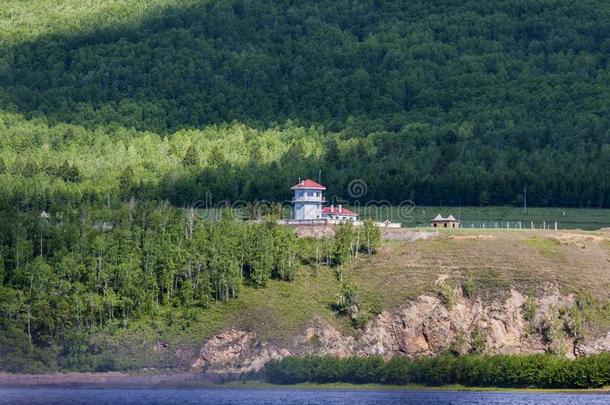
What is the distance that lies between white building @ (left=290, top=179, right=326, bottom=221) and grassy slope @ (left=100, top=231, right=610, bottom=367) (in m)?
16.3

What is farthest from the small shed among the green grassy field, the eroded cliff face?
the eroded cliff face

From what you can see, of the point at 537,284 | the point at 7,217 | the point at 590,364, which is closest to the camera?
the point at 590,364

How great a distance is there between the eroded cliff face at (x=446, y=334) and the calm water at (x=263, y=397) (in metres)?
7.97

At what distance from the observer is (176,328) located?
151 meters

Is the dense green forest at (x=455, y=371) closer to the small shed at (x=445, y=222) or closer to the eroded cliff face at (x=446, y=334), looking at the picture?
the eroded cliff face at (x=446, y=334)

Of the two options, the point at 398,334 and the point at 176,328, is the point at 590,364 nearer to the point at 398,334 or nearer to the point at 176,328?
the point at 398,334

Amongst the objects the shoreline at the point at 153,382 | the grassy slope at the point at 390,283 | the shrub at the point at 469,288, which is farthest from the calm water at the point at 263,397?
the shrub at the point at 469,288

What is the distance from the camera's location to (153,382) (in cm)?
14438

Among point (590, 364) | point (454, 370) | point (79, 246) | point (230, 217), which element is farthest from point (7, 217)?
point (590, 364)

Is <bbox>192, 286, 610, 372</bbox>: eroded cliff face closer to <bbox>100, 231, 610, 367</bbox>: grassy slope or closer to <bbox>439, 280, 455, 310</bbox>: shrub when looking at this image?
<bbox>439, 280, 455, 310</bbox>: shrub

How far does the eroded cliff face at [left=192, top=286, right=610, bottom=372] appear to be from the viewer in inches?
5866

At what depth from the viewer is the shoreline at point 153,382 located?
5539 inches

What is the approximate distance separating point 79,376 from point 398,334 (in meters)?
29.8

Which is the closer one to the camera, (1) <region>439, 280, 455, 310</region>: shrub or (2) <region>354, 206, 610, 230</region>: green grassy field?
(1) <region>439, 280, 455, 310</region>: shrub
